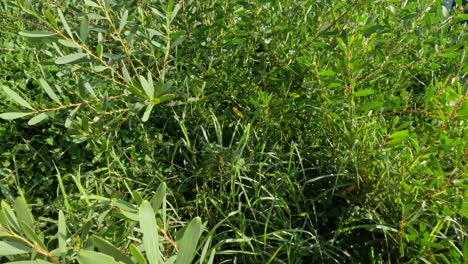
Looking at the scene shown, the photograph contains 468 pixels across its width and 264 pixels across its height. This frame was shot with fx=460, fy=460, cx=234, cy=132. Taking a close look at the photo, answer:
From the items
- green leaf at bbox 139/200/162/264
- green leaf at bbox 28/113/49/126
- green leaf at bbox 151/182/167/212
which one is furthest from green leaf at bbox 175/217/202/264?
green leaf at bbox 28/113/49/126

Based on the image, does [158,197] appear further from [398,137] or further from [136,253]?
[398,137]

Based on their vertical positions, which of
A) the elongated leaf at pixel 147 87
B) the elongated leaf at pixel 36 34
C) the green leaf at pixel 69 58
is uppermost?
the elongated leaf at pixel 36 34

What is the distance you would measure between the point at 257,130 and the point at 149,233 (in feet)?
3.41

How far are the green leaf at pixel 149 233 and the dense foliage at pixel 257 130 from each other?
463mm

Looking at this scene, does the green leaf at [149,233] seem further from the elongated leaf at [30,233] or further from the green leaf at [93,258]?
the elongated leaf at [30,233]

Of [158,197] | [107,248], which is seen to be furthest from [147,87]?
[107,248]

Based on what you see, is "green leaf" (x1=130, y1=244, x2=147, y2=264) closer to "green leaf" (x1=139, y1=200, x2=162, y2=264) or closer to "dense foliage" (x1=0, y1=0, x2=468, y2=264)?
"green leaf" (x1=139, y1=200, x2=162, y2=264)

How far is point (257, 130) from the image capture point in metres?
1.73

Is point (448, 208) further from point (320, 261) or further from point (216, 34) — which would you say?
point (216, 34)

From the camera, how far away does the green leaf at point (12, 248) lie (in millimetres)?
736

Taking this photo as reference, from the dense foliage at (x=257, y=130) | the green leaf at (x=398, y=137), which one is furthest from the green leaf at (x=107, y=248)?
the green leaf at (x=398, y=137)

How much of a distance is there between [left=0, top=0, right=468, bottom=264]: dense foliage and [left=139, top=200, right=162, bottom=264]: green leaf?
1.52ft

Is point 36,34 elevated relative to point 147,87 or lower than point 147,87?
elevated

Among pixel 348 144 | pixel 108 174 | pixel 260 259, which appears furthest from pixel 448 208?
pixel 108 174
